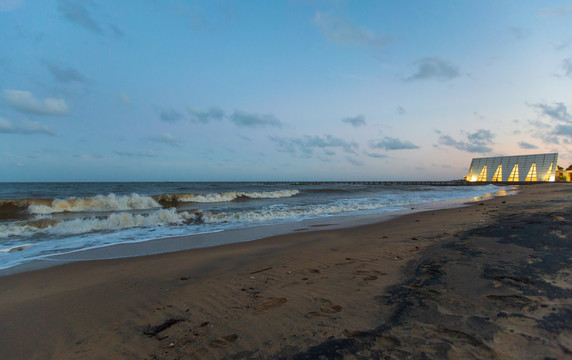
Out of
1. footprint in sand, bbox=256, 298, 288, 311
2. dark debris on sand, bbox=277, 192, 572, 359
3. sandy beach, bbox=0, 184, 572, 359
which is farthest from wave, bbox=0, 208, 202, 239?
dark debris on sand, bbox=277, 192, 572, 359

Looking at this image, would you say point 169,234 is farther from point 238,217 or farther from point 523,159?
point 523,159

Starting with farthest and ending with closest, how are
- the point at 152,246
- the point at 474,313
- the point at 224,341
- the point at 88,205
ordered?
the point at 88,205 → the point at 152,246 → the point at 474,313 → the point at 224,341

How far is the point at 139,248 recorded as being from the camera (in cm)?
693

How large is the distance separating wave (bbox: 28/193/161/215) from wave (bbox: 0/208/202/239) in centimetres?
839

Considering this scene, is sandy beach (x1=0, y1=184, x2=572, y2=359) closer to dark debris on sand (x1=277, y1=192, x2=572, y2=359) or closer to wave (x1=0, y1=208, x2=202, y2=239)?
dark debris on sand (x1=277, y1=192, x2=572, y2=359)

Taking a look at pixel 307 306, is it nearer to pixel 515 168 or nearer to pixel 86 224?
pixel 86 224

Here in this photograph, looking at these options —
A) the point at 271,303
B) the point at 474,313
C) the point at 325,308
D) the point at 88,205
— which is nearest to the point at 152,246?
the point at 271,303

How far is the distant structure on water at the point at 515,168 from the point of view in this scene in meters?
69.1

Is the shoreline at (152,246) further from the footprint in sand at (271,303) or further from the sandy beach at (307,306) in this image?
the footprint in sand at (271,303)

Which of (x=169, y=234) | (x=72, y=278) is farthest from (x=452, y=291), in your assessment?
(x=169, y=234)

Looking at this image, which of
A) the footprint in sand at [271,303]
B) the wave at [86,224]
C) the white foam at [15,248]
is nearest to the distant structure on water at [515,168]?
the wave at [86,224]

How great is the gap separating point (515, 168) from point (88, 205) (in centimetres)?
9646

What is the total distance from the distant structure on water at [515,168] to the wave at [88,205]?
297 feet

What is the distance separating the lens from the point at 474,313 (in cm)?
264
